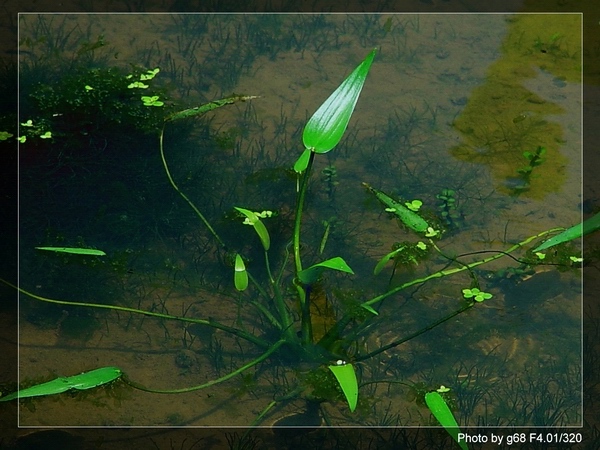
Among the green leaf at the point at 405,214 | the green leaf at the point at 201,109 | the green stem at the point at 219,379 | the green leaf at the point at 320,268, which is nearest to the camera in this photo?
the green leaf at the point at 320,268

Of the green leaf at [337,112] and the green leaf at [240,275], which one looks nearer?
the green leaf at [337,112]

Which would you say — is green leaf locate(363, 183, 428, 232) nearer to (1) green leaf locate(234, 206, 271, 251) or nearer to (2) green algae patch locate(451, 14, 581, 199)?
(2) green algae patch locate(451, 14, 581, 199)

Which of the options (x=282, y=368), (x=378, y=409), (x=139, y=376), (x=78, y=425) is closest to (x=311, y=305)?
(x=282, y=368)

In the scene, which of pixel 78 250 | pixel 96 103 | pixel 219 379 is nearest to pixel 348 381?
pixel 219 379

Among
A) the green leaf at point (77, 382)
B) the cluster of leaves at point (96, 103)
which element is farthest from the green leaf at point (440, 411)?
the cluster of leaves at point (96, 103)

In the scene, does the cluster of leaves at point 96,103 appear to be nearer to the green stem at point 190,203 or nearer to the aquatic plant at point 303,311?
the green stem at point 190,203

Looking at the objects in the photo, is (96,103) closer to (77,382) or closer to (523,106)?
(77,382)

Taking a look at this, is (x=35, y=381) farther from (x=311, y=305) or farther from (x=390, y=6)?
(x=390, y=6)

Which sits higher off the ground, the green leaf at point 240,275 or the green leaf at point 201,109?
the green leaf at point 201,109
